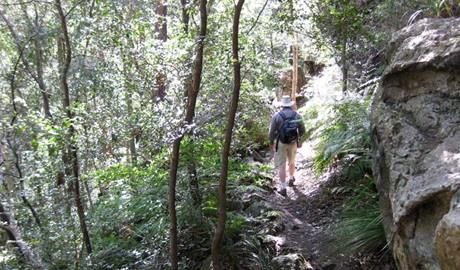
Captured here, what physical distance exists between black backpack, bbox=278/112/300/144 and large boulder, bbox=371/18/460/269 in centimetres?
313

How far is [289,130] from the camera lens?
25.2 ft

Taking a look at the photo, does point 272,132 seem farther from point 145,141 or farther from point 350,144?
point 145,141

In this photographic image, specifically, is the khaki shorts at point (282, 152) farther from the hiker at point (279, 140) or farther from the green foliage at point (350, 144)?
the green foliage at point (350, 144)

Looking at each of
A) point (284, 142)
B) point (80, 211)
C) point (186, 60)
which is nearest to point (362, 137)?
point (284, 142)

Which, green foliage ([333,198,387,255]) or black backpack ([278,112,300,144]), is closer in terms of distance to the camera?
green foliage ([333,198,387,255])

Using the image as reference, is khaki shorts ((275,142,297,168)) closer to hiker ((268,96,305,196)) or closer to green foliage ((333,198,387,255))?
hiker ((268,96,305,196))

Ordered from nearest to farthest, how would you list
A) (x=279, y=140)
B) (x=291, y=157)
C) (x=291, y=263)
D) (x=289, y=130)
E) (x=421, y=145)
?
1. (x=421, y=145)
2. (x=291, y=263)
3. (x=289, y=130)
4. (x=279, y=140)
5. (x=291, y=157)

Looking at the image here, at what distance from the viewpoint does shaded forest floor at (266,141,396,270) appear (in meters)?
4.57

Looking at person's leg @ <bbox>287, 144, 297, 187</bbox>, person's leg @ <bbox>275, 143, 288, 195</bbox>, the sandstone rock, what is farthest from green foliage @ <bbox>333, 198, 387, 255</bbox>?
person's leg @ <bbox>287, 144, 297, 187</bbox>

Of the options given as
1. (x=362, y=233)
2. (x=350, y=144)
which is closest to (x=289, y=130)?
(x=350, y=144)

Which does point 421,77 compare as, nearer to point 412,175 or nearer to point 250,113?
point 412,175

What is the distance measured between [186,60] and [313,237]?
10.0ft

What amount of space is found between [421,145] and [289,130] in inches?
166

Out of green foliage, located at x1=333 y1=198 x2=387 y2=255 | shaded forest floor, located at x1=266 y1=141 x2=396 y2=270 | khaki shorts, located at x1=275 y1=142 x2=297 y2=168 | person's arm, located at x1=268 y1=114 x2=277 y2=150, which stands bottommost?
shaded forest floor, located at x1=266 y1=141 x2=396 y2=270
